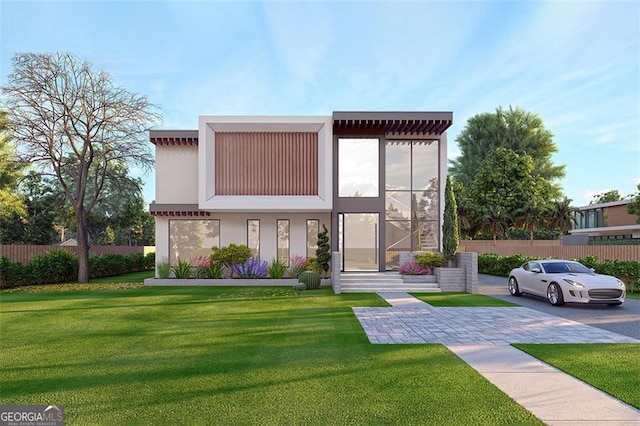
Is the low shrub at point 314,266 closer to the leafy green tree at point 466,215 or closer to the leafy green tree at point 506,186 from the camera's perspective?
the leafy green tree at point 466,215

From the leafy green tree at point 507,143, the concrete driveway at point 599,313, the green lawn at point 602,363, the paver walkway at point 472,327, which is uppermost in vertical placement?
the leafy green tree at point 507,143

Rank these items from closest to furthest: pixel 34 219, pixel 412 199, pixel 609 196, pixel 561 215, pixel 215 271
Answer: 1. pixel 215 271
2. pixel 412 199
3. pixel 34 219
4. pixel 561 215
5. pixel 609 196

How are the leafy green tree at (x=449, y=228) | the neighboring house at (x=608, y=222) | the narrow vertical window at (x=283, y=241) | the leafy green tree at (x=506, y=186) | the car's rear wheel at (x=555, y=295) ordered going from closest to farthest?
1. the car's rear wheel at (x=555, y=295)
2. the leafy green tree at (x=449, y=228)
3. the narrow vertical window at (x=283, y=241)
4. the leafy green tree at (x=506, y=186)
5. the neighboring house at (x=608, y=222)

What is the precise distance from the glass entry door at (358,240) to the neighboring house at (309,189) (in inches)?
1.9

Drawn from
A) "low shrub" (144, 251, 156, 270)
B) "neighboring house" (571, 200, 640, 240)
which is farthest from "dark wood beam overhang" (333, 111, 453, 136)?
"neighboring house" (571, 200, 640, 240)

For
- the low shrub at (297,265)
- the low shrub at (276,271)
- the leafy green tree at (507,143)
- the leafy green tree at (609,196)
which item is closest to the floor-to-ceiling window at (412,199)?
the low shrub at (297,265)

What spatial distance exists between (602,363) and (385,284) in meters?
9.98

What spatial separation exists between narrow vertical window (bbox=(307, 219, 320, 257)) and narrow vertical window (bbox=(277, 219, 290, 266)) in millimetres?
1040

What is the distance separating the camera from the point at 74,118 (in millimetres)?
18297

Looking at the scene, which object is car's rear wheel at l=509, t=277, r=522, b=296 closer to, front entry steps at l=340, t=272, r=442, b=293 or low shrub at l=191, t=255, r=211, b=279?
front entry steps at l=340, t=272, r=442, b=293

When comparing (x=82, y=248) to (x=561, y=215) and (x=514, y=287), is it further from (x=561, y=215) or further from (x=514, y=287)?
(x=561, y=215)

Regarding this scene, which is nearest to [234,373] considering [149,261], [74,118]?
[74,118]

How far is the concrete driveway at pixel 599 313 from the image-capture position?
8.90m

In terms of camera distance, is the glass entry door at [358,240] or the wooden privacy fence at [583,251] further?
the glass entry door at [358,240]
